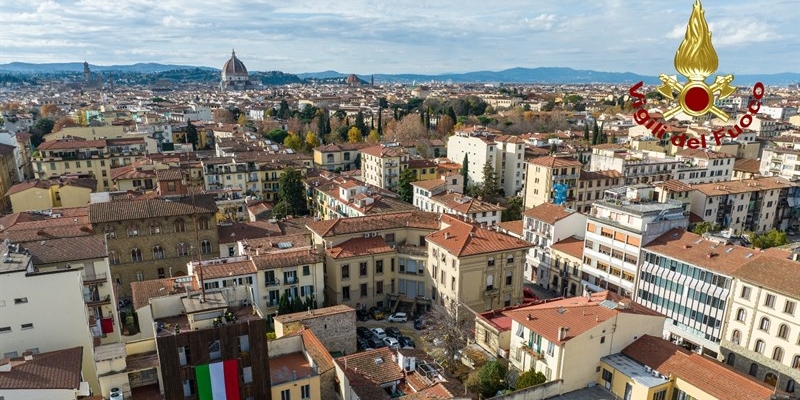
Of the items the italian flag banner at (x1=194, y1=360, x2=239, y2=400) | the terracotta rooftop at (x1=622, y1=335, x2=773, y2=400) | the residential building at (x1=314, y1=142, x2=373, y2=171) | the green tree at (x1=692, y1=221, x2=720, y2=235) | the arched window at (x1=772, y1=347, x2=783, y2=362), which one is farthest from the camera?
the residential building at (x1=314, y1=142, x2=373, y2=171)

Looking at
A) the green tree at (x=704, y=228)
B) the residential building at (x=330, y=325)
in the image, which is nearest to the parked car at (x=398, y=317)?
the residential building at (x=330, y=325)

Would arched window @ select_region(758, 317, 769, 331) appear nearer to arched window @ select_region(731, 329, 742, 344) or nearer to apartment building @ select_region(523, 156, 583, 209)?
arched window @ select_region(731, 329, 742, 344)

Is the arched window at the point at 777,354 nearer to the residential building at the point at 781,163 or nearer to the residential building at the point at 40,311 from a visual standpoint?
the residential building at the point at 40,311

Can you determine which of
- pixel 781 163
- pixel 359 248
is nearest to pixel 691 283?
pixel 359 248

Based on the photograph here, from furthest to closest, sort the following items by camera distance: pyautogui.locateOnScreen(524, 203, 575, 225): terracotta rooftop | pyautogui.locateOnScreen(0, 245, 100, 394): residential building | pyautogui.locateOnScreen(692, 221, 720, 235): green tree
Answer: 1. pyautogui.locateOnScreen(692, 221, 720, 235): green tree
2. pyautogui.locateOnScreen(524, 203, 575, 225): terracotta rooftop
3. pyautogui.locateOnScreen(0, 245, 100, 394): residential building

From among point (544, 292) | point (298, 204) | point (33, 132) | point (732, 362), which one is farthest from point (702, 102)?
point (33, 132)

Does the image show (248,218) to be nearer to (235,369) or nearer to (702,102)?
(235,369)

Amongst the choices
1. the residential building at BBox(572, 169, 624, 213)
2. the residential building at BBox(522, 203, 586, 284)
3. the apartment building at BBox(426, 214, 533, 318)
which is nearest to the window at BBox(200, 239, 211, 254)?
the apartment building at BBox(426, 214, 533, 318)
